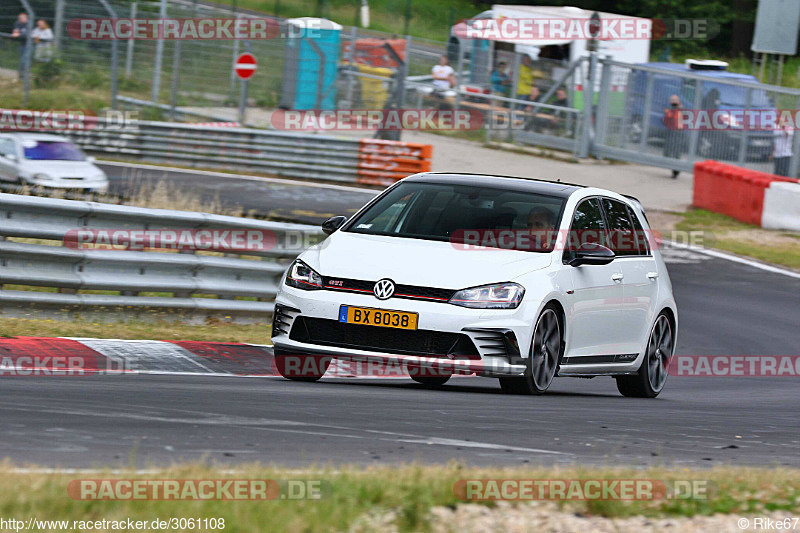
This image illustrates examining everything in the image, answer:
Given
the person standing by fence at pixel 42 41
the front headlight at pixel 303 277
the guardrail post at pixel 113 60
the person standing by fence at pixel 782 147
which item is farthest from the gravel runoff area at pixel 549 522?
the guardrail post at pixel 113 60

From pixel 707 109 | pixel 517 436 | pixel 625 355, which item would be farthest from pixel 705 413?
pixel 707 109

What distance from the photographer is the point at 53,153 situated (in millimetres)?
22625

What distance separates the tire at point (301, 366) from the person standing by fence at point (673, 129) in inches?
833

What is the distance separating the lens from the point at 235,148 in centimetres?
2742

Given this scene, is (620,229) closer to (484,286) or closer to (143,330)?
(484,286)

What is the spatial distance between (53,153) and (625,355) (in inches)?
601

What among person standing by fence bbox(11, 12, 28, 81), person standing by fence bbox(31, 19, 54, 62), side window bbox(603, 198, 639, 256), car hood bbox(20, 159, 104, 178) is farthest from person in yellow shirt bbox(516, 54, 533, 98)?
side window bbox(603, 198, 639, 256)

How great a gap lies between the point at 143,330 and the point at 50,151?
511 inches

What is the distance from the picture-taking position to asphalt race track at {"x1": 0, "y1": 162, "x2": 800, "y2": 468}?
5.67 metres

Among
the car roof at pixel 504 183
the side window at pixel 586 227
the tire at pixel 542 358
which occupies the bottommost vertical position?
the tire at pixel 542 358

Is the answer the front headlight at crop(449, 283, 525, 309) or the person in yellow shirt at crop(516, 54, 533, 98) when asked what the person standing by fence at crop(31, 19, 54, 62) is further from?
the front headlight at crop(449, 283, 525, 309)

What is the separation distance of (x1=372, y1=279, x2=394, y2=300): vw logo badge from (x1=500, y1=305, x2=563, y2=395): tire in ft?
3.21

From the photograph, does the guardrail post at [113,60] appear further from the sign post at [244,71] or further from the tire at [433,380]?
the tire at [433,380]

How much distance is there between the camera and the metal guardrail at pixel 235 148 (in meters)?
26.9
